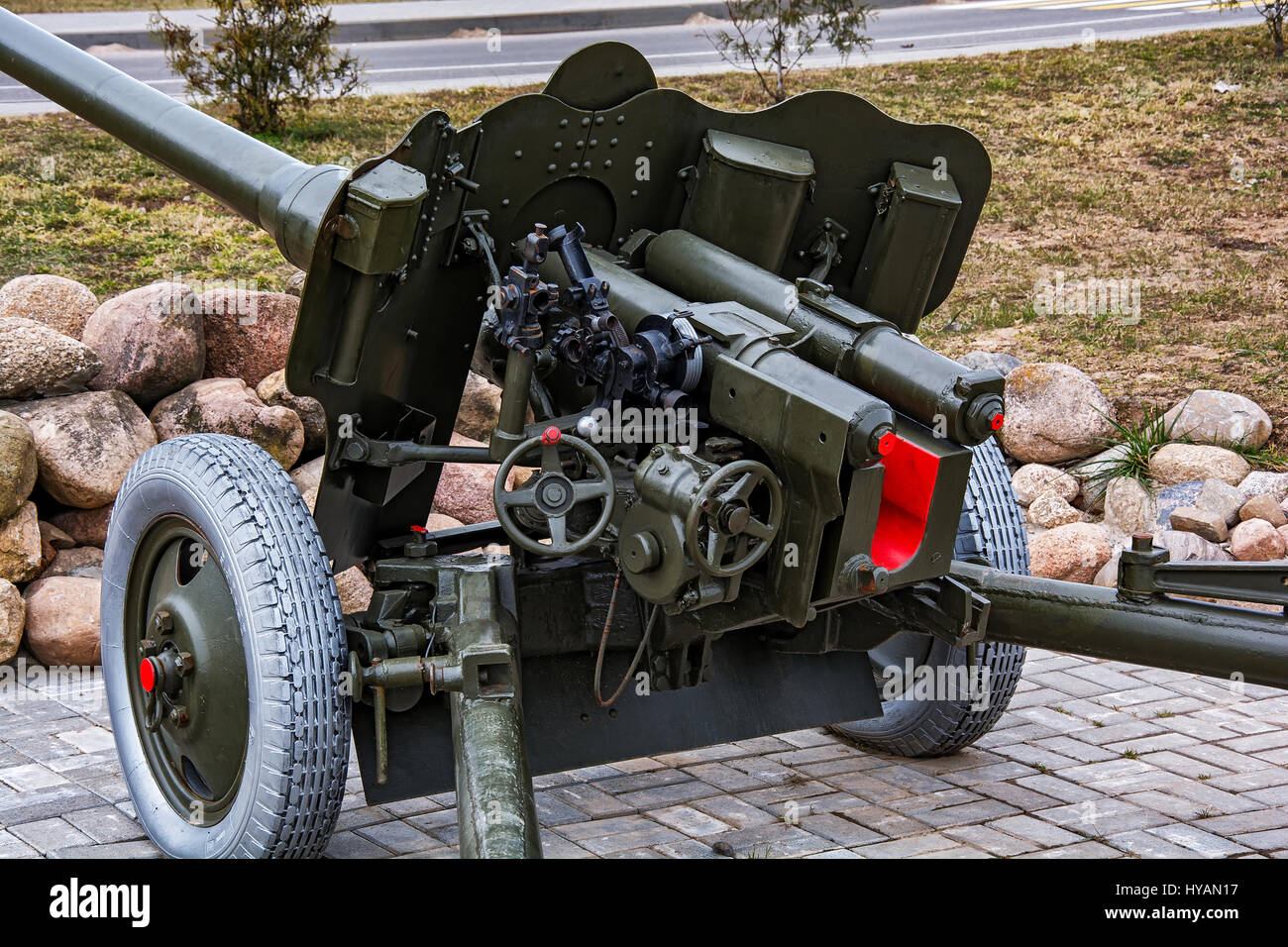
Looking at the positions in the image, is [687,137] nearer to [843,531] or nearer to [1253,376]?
[843,531]

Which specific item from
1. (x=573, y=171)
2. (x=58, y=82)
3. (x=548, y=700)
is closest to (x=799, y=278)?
(x=573, y=171)

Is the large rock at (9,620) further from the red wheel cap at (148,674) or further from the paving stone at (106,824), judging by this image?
the red wheel cap at (148,674)

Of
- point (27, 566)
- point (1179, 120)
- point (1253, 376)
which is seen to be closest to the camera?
point (27, 566)

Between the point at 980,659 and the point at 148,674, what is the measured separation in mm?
2449

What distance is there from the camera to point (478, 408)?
7.03m

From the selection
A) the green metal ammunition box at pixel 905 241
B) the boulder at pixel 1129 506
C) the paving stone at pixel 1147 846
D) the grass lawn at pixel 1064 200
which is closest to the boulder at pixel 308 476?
the grass lawn at pixel 1064 200

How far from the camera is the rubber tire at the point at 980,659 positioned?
4.75 m

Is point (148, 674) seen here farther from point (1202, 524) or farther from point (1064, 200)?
point (1064, 200)

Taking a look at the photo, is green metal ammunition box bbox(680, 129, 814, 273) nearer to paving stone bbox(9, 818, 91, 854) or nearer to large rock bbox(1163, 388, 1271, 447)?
paving stone bbox(9, 818, 91, 854)

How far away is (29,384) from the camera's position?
617cm

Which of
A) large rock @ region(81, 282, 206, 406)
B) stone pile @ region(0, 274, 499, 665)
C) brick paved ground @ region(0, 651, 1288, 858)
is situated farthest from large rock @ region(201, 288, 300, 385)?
brick paved ground @ region(0, 651, 1288, 858)

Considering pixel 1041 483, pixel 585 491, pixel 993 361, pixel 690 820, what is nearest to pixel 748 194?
pixel 585 491

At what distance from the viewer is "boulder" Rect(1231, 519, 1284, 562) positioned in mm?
6672

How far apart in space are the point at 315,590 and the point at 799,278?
5.06 feet
